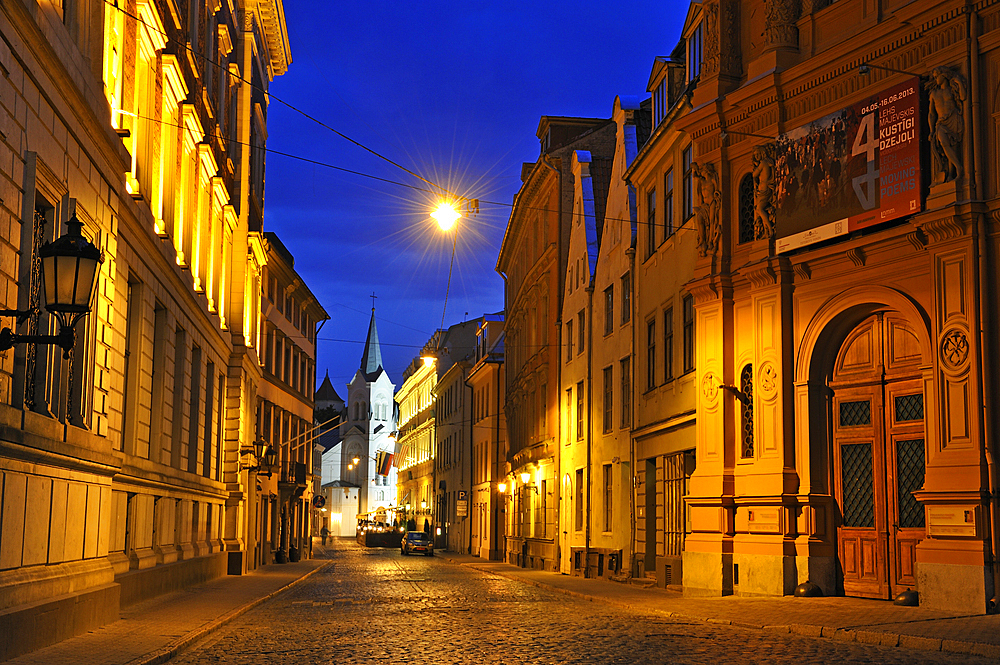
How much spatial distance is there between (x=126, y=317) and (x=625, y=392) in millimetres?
15099

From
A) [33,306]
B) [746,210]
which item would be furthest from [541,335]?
[33,306]

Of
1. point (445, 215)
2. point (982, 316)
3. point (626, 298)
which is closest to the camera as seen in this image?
point (982, 316)

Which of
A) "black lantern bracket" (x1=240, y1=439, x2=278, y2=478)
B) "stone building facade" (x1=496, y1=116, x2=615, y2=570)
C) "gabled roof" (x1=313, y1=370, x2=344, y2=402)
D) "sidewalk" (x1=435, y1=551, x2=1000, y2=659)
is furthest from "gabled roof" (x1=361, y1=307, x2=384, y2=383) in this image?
"sidewalk" (x1=435, y1=551, x2=1000, y2=659)

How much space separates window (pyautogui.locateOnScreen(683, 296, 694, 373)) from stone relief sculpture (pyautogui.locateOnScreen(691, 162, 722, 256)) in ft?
7.16

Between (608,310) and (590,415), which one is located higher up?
(608,310)

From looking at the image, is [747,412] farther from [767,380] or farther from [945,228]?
[945,228]

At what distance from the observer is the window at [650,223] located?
27.7m

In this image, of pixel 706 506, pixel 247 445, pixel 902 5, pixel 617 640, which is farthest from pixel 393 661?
pixel 247 445

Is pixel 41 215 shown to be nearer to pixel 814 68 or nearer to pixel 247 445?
pixel 814 68

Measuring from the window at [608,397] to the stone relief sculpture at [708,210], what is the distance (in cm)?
991

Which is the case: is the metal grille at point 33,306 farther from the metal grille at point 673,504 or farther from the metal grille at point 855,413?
the metal grille at point 673,504

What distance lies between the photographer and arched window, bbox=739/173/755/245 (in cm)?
2192

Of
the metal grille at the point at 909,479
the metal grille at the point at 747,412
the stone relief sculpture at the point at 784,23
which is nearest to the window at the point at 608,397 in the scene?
the metal grille at the point at 747,412

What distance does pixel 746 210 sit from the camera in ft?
72.4
